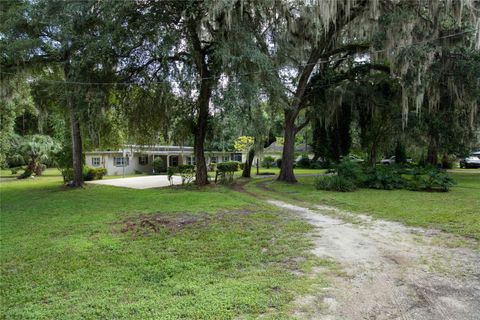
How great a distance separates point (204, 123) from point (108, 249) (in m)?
9.80

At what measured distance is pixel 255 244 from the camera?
508cm

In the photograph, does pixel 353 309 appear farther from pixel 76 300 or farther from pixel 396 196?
pixel 396 196

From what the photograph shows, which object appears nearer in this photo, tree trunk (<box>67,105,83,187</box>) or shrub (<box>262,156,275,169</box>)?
tree trunk (<box>67,105,83,187</box>)

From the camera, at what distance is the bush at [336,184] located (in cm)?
1180

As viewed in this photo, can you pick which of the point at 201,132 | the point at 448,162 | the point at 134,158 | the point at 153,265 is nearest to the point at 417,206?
the point at 153,265

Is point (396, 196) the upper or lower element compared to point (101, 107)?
lower

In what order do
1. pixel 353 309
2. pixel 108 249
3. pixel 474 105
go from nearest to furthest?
pixel 353 309
pixel 108 249
pixel 474 105

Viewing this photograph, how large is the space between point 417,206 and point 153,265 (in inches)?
271

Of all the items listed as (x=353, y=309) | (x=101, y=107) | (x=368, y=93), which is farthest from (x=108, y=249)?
(x=368, y=93)

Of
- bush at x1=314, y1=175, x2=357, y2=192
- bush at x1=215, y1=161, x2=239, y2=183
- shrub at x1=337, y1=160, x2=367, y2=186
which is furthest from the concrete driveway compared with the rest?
shrub at x1=337, y1=160, x2=367, y2=186

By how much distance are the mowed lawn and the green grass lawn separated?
237cm

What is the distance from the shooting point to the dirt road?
283 cm

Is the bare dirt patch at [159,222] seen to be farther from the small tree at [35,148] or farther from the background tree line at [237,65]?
the small tree at [35,148]

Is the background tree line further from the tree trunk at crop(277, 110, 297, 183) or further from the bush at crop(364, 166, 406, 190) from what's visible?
the bush at crop(364, 166, 406, 190)
